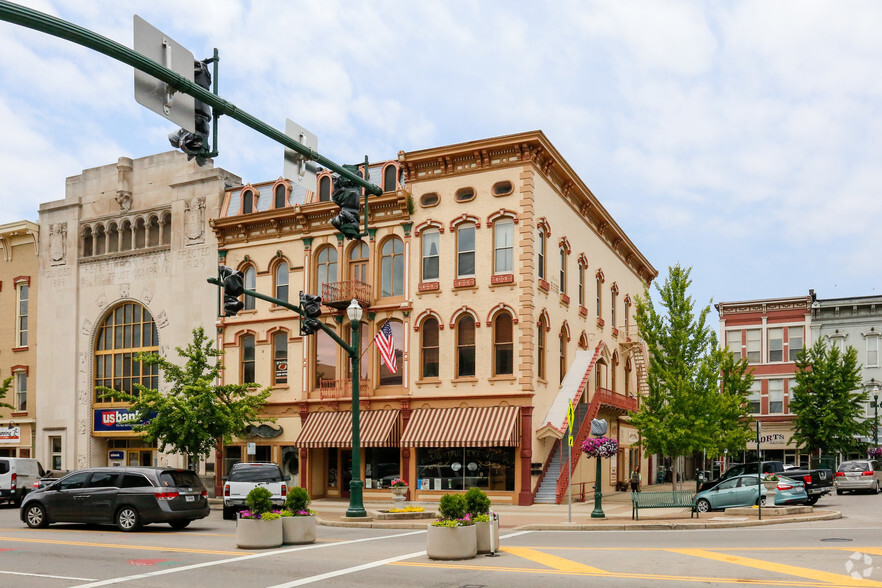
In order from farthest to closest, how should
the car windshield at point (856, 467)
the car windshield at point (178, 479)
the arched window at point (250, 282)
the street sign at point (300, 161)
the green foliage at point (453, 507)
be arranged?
the car windshield at point (856, 467) → the arched window at point (250, 282) → the car windshield at point (178, 479) → the green foliage at point (453, 507) → the street sign at point (300, 161)

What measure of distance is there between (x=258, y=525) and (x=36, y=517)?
8668mm

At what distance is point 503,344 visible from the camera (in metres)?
33.5

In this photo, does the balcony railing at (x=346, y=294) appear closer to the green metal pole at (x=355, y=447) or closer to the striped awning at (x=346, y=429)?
the striped awning at (x=346, y=429)

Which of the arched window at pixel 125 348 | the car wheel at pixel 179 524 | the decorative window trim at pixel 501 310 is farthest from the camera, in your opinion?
the arched window at pixel 125 348

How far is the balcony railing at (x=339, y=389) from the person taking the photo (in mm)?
35938

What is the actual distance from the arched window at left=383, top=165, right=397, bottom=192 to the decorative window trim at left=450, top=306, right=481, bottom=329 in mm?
6143

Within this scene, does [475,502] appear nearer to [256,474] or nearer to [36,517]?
[256,474]

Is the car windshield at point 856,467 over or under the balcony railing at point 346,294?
under

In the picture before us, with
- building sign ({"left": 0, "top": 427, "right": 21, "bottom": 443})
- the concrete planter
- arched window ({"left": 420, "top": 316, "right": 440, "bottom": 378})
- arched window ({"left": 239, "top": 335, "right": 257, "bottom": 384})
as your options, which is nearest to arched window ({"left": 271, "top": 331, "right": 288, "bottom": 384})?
arched window ({"left": 239, "top": 335, "right": 257, "bottom": 384})

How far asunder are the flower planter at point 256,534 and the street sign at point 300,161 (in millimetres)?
7911

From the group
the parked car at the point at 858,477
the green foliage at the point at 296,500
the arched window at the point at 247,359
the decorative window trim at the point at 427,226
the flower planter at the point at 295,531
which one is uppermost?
the decorative window trim at the point at 427,226

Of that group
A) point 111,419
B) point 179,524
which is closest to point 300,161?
point 179,524

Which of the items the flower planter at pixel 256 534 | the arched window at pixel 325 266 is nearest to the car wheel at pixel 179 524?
the flower planter at pixel 256 534

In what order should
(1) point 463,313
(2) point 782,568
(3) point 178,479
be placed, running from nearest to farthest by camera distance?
(2) point 782,568 → (3) point 178,479 → (1) point 463,313
